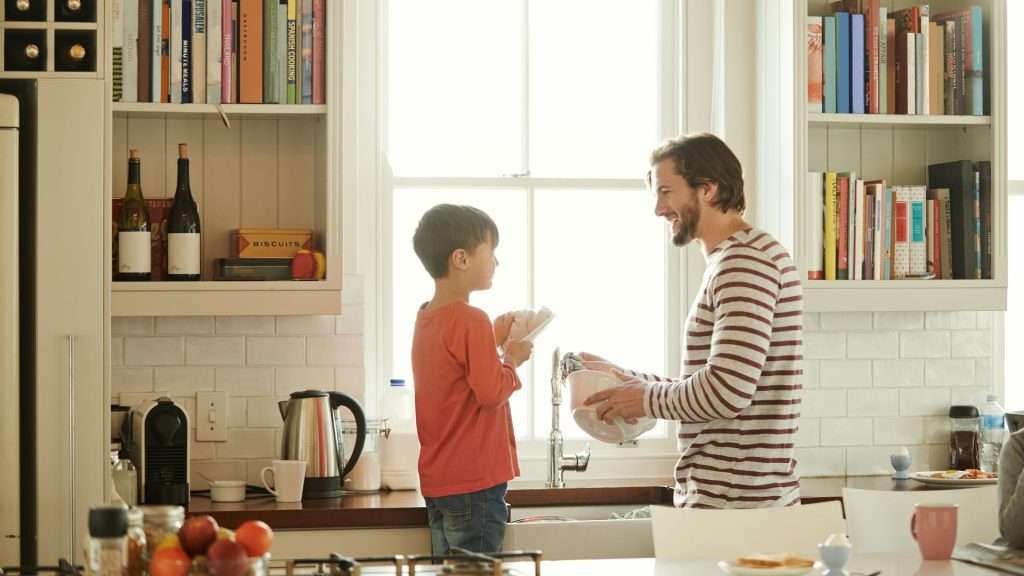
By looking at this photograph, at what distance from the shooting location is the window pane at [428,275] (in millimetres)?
4066

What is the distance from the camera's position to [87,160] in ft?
10.5

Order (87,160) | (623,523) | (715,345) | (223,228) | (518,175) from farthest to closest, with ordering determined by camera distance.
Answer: (518,175), (223,228), (623,523), (87,160), (715,345)

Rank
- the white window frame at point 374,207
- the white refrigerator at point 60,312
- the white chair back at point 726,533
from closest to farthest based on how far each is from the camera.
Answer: the white chair back at point 726,533
the white refrigerator at point 60,312
the white window frame at point 374,207

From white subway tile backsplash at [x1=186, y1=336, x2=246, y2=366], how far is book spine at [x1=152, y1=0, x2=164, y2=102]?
71 cm

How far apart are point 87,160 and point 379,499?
115cm

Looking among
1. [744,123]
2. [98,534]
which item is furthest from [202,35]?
[98,534]

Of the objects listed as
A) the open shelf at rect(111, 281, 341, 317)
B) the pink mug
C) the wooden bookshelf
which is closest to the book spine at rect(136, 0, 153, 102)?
the open shelf at rect(111, 281, 341, 317)

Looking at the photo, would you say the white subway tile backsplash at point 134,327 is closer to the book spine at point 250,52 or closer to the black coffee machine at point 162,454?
the black coffee machine at point 162,454

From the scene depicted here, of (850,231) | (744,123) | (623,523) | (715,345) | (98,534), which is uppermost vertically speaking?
(744,123)

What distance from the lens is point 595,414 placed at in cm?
312

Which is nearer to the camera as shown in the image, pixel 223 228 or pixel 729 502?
pixel 729 502

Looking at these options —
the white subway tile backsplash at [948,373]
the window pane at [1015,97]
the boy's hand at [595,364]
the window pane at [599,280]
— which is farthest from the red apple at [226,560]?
the window pane at [1015,97]

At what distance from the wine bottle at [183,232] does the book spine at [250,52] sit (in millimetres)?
231

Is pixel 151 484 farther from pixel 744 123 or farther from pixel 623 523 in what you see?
pixel 744 123
